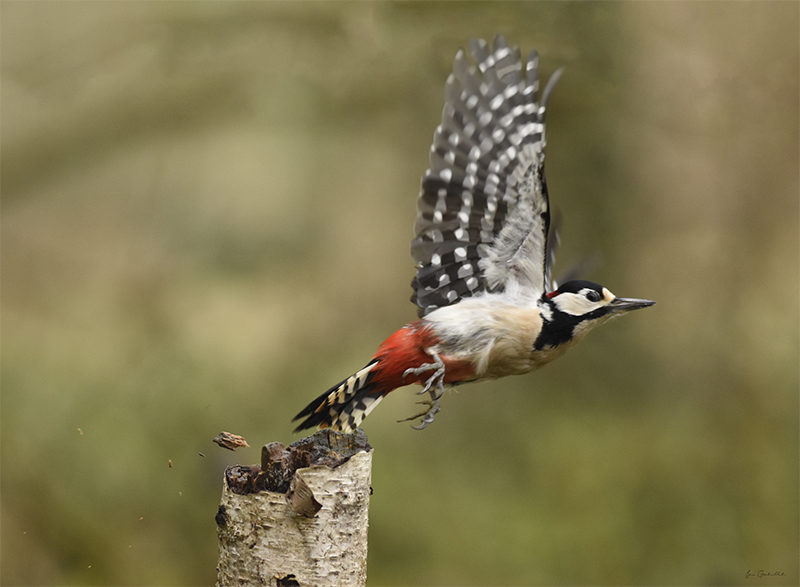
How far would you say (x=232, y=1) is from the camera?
12.0ft

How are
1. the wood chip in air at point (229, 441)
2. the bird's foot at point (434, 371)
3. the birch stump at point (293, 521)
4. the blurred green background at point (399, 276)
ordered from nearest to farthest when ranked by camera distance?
1. the birch stump at point (293, 521)
2. the wood chip in air at point (229, 441)
3. the bird's foot at point (434, 371)
4. the blurred green background at point (399, 276)

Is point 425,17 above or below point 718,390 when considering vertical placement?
above

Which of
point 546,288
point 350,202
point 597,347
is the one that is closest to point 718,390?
point 597,347

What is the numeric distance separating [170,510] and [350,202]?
1.97 m

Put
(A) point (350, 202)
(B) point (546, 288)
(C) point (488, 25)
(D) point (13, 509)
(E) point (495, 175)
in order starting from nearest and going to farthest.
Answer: (E) point (495, 175) → (B) point (546, 288) → (D) point (13, 509) → (C) point (488, 25) → (A) point (350, 202)

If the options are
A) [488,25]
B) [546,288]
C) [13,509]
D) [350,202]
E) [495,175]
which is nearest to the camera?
[495,175]

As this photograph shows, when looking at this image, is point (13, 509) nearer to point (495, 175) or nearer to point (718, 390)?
point (495, 175)

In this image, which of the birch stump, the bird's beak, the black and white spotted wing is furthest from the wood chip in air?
the bird's beak

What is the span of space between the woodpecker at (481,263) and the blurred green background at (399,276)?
5.55ft

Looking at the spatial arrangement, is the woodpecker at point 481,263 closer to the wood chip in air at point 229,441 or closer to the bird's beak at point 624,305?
the bird's beak at point 624,305

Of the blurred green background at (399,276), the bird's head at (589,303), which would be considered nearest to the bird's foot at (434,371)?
the bird's head at (589,303)

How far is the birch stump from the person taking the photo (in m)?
1.47

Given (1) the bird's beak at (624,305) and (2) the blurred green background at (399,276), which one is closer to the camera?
(1) the bird's beak at (624,305)

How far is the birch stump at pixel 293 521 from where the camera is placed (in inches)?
57.9
